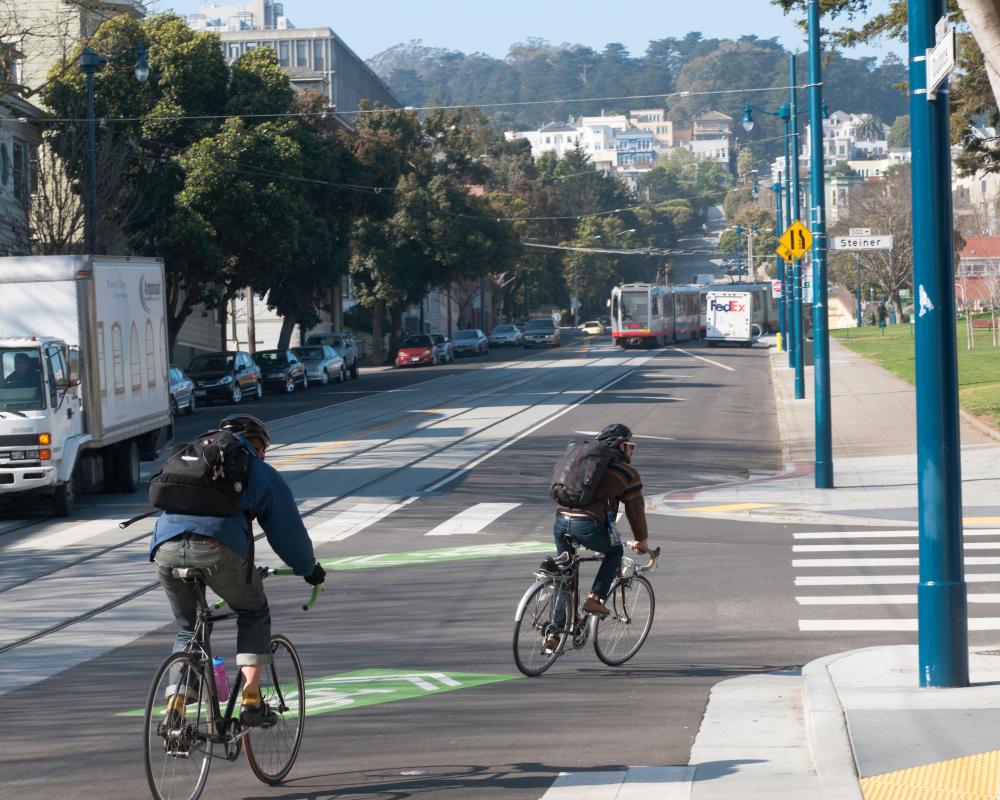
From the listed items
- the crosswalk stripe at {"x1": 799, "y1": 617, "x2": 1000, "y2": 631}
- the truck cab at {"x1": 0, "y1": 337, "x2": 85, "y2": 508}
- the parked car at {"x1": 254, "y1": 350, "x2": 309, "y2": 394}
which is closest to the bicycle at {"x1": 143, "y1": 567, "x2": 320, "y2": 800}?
the crosswalk stripe at {"x1": 799, "y1": 617, "x2": 1000, "y2": 631}

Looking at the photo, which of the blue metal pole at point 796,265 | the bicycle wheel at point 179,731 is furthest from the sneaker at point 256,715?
the blue metal pole at point 796,265

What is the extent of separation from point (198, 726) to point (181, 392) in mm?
32239

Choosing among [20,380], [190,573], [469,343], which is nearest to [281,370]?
[469,343]

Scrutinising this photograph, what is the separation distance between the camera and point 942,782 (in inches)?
266

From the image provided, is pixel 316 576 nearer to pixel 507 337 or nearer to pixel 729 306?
pixel 729 306

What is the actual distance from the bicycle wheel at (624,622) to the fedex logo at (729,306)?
218 ft

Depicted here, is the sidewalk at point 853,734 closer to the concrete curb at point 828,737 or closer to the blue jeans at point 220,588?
the concrete curb at point 828,737

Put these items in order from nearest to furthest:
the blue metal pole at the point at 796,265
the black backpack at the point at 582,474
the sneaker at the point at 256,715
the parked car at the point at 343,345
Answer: the sneaker at the point at 256,715 → the black backpack at the point at 582,474 → the blue metal pole at the point at 796,265 → the parked car at the point at 343,345

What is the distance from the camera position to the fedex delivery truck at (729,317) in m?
75.8

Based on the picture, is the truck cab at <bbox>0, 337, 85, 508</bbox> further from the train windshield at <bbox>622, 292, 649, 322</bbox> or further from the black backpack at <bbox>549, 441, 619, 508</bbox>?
the train windshield at <bbox>622, 292, 649, 322</bbox>

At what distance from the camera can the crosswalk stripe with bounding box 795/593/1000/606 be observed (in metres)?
12.1

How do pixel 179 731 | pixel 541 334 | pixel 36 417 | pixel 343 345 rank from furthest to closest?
pixel 541 334 → pixel 343 345 → pixel 36 417 → pixel 179 731

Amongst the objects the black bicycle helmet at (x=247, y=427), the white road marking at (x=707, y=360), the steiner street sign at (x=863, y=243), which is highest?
the steiner street sign at (x=863, y=243)

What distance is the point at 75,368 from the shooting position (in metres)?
19.6
